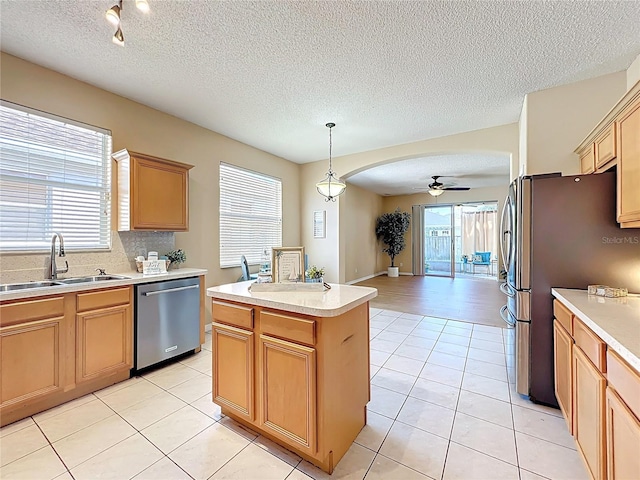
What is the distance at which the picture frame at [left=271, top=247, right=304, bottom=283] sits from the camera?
192cm

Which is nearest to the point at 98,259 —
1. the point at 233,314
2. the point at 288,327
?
the point at 233,314

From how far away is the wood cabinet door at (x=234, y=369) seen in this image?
1.75m

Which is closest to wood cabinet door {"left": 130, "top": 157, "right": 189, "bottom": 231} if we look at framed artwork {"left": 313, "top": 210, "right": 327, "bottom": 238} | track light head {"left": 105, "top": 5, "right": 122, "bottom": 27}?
track light head {"left": 105, "top": 5, "right": 122, "bottom": 27}

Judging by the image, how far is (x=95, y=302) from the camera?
227 cm

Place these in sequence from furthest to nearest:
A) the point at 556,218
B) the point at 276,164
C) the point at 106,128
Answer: the point at 276,164 < the point at 106,128 < the point at 556,218

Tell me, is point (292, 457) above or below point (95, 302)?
below

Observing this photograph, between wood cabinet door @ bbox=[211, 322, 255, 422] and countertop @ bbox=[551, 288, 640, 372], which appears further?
wood cabinet door @ bbox=[211, 322, 255, 422]

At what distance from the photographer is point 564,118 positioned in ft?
8.96

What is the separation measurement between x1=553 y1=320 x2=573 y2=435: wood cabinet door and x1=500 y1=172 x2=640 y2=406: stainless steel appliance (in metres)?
0.15

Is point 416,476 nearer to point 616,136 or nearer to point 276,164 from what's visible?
point 616,136

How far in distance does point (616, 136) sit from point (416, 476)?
2.39 meters

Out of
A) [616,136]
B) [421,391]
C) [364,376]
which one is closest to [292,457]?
[364,376]

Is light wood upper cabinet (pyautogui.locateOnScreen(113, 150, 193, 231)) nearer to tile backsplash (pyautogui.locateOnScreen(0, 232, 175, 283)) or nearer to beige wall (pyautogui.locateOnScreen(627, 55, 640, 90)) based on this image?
tile backsplash (pyautogui.locateOnScreen(0, 232, 175, 283))

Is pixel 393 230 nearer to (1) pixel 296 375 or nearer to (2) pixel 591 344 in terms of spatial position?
(2) pixel 591 344
